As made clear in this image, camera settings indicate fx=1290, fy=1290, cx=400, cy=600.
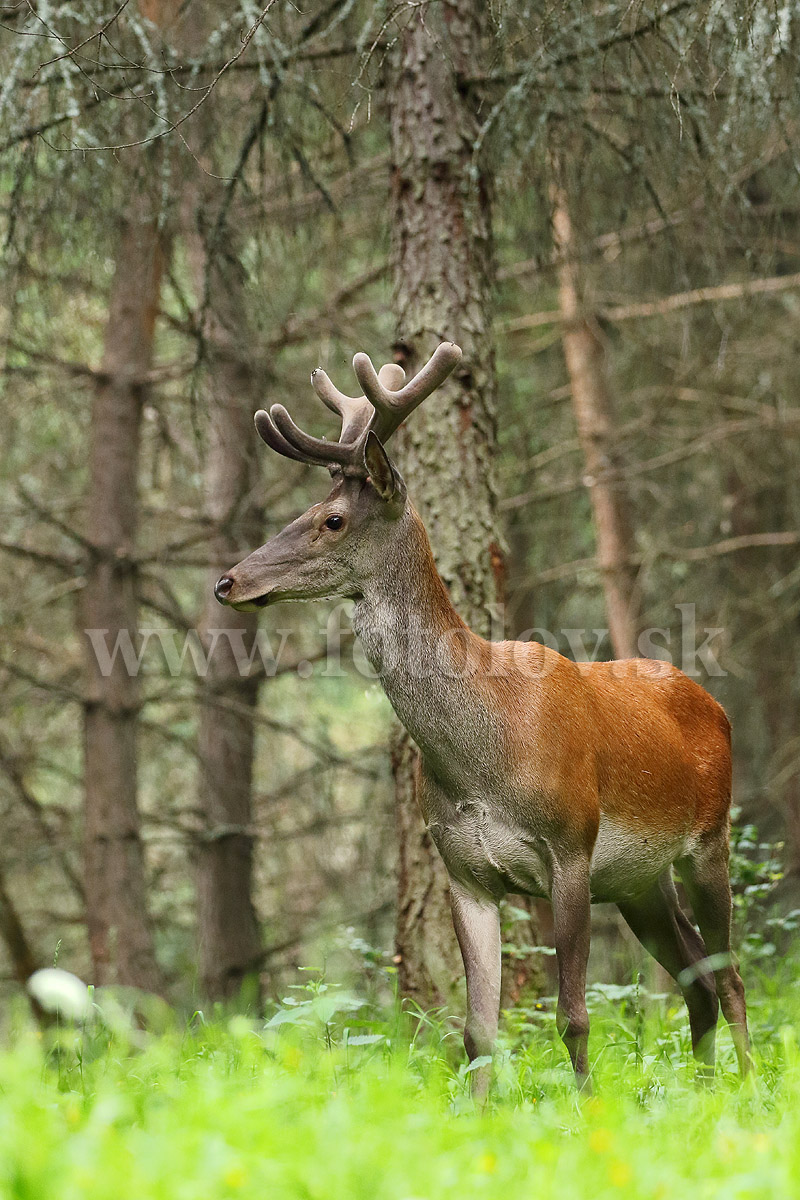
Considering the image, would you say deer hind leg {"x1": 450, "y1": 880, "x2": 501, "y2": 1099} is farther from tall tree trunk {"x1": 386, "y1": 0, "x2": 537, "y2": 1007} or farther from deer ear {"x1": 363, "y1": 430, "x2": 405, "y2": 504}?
deer ear {"x1": 363, "y1": 430, "x2": 405, "y2": 504}

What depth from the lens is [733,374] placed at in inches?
391

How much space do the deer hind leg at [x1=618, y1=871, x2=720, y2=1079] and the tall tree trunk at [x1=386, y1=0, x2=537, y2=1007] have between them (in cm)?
85

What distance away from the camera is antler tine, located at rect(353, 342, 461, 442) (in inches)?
169

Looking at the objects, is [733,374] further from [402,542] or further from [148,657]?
[402,542]

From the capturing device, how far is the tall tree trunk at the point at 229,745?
31.1ft

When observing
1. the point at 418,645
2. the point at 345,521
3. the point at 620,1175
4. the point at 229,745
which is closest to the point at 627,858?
the point at 418,645

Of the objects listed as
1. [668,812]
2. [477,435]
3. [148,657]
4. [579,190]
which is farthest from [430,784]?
[148,657]

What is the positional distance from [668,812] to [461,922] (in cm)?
90

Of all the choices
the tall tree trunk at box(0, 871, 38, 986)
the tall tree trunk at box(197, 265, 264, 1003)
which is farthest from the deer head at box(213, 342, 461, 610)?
the tall tree trunk at box(0, 871, 38, 986)

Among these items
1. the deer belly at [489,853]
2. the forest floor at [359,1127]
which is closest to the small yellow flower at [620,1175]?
the forest floor at [359,1127]

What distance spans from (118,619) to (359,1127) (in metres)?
6.07

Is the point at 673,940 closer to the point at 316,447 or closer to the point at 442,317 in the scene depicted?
the point at 316,447

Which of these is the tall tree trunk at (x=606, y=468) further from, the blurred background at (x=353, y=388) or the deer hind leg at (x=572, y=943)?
the deer hind leg at (x=572, y=943)

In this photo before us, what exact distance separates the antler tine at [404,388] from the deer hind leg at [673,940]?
209cm
